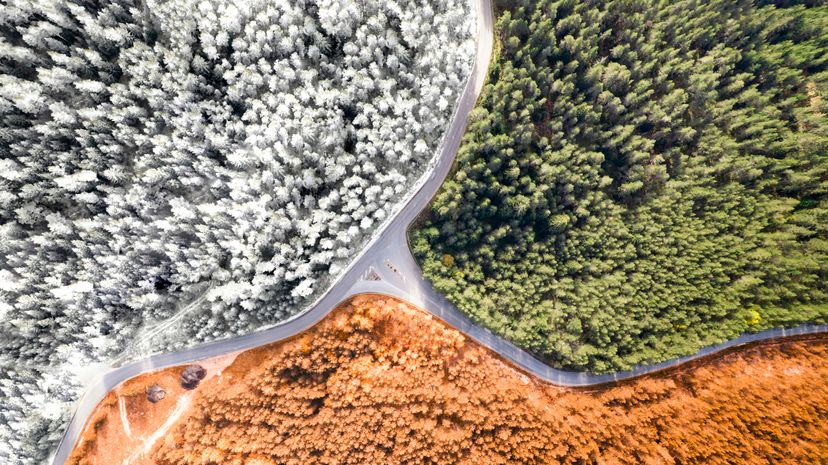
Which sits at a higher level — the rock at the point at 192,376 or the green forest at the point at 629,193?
the green forest at the point at 629,193

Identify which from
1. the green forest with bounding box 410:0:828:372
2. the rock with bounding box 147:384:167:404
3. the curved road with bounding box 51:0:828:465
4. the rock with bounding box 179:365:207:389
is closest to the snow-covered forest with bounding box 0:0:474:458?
the curved road with bounding box 51:0:828:465

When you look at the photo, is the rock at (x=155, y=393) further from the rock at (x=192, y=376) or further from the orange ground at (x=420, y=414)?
the rock at (x=192, y=376)

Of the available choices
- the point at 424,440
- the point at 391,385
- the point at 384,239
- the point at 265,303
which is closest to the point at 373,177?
the point at 384,239

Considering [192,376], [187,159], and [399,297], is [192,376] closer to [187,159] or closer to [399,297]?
[187,159]

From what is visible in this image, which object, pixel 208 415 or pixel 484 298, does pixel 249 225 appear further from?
pixel 484 298

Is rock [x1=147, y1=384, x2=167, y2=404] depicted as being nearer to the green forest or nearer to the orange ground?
the orange ground

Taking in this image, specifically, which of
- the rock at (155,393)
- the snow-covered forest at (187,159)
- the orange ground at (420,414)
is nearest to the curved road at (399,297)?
the orange ground at (420,414)

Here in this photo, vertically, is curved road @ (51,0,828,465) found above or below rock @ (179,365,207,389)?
above
